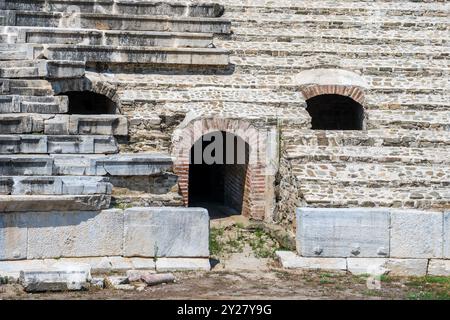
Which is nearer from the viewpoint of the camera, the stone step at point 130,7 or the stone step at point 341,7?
the stone step at point 130,7

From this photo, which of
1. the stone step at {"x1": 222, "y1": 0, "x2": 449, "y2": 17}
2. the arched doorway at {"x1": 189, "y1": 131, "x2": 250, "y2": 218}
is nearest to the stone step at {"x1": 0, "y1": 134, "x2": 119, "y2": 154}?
the arched doorway at {"x1": 189, "y1": 131, "x2": 250, "y2": 218}

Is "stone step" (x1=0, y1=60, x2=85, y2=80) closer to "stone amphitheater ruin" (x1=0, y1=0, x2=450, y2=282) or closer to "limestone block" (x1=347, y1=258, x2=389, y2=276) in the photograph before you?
"stone amphitheater ruin" (x1=0, y1=0, x2=450, y2=282)

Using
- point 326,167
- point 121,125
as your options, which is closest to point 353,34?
point 326,167

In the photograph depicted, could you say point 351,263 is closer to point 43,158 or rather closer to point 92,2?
point 43,158

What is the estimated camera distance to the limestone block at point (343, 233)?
13523mm

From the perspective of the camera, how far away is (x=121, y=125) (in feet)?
50.6

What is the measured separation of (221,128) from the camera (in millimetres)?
15742

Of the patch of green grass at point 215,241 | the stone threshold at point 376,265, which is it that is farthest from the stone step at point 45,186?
the stone threshold at point 376,265

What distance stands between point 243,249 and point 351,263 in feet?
6.28

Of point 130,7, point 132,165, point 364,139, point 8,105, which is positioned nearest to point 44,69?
point 8,105

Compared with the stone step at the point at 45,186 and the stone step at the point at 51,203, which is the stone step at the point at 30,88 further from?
the stone step at the point at 51,203

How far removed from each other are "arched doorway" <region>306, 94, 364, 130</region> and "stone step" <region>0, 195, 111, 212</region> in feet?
25.7

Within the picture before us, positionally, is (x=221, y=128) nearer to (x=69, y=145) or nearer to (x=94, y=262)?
(x=69, y=145)

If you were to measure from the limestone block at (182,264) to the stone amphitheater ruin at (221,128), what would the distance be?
0.03m
